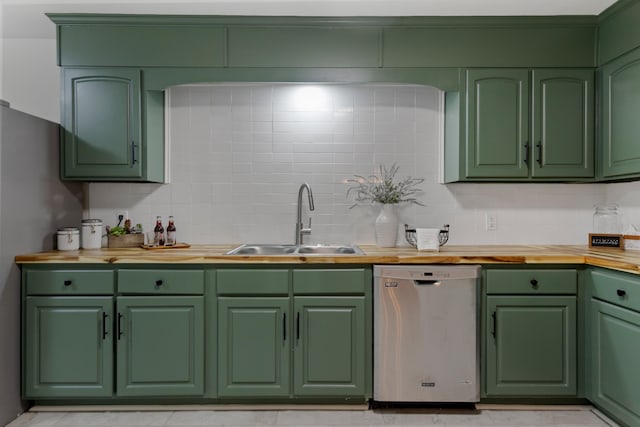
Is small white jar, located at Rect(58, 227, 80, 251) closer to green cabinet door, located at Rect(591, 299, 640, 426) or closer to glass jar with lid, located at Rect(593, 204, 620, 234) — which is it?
green cabinet door, located at Rect(591, 299, 640, 426)

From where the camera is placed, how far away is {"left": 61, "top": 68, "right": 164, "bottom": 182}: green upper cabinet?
269cm

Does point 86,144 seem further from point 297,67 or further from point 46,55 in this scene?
point 297,67

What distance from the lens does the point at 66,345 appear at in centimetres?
237

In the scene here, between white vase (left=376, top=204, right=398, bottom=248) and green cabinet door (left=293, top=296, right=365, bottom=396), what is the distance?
26.0 inches

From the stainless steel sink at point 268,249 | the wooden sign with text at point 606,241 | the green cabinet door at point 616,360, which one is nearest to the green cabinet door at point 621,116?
the wooden sign with text at point 606,241

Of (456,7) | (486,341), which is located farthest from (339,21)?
(486,341)

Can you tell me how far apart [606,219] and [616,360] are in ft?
3.87

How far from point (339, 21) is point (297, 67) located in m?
0.40

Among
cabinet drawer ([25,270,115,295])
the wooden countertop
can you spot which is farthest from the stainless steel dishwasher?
cabinet drawer ([25,270,115,295])

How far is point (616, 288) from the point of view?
84.2 inches

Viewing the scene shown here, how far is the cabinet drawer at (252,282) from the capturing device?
2.38 meters

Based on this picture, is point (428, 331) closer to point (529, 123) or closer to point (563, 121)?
point (529, 123)

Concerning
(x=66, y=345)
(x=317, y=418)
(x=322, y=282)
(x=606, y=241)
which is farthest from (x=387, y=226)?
(x=66, y=345)

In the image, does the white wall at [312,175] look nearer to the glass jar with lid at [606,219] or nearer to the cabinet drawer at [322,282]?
the glass jar with lid at [606,219]
